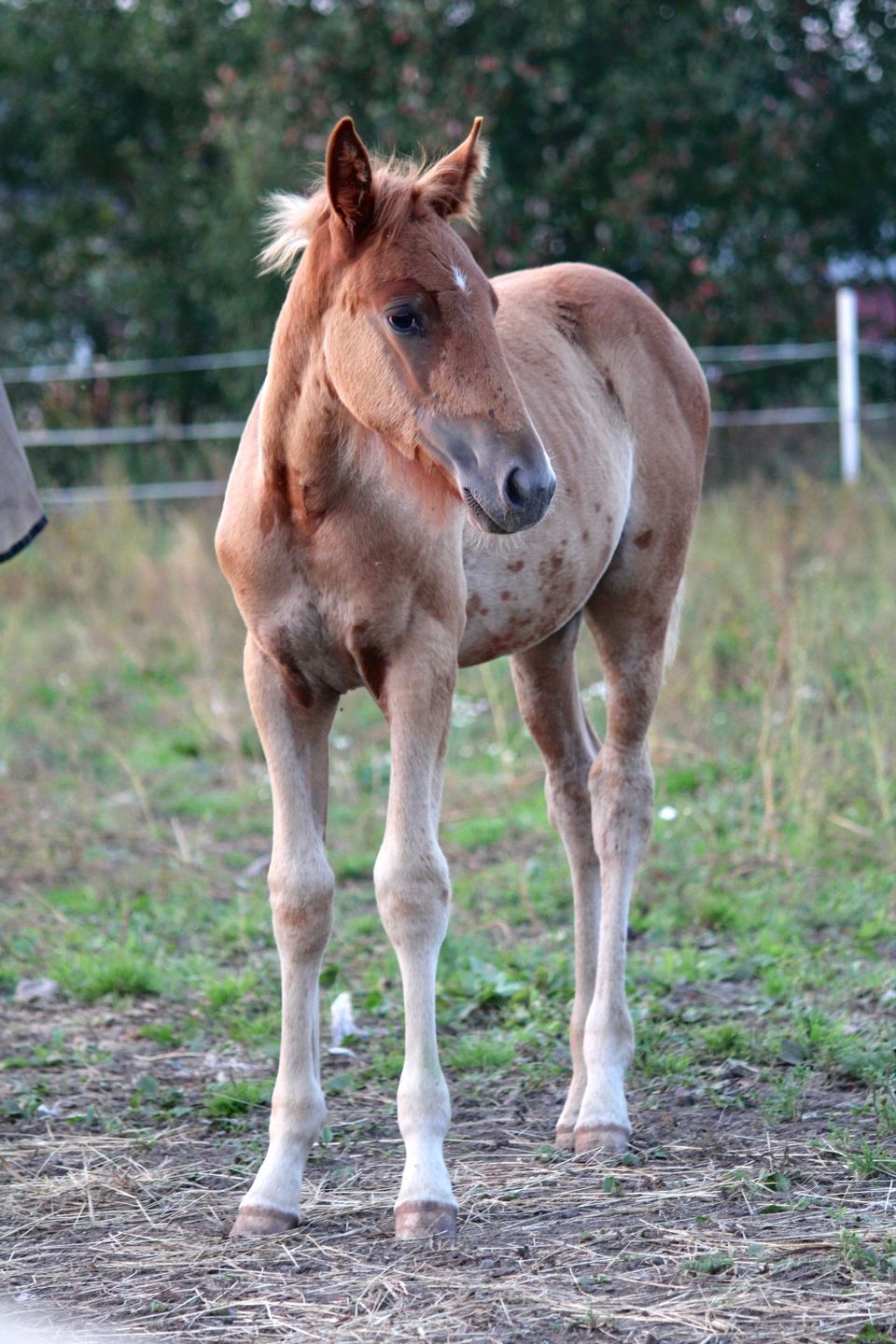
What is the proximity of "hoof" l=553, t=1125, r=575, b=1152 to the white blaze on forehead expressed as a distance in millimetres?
2029

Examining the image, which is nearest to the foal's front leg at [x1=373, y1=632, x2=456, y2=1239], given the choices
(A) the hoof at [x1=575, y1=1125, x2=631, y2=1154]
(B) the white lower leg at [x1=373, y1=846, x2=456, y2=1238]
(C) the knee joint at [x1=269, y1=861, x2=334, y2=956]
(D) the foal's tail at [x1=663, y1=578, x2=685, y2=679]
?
(B) the white lower leg at [x1=373, y1=846, x2=456, y2=1238]

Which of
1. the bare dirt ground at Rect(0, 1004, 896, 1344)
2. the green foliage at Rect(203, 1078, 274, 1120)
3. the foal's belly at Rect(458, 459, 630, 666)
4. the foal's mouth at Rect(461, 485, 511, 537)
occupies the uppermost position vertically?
the foal's belly at Rect(458, 459, 630, 666)

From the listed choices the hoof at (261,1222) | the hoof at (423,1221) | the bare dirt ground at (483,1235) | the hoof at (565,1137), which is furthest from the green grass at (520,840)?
the hoof at (423,1221)

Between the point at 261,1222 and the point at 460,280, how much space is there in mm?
1956

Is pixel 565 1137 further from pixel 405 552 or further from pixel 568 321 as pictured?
pixel 568 321

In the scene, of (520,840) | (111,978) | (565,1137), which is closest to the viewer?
(565,1137)

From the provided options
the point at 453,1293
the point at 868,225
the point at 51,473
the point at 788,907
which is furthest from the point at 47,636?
the point at 868,225

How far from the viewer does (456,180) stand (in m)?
2.98

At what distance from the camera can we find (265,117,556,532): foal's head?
2.74 m

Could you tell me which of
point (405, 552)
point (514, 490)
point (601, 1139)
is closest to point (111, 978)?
point (601, 1139)

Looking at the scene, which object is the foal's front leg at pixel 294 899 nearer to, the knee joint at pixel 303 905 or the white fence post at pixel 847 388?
the knee joint at pixel 303 905

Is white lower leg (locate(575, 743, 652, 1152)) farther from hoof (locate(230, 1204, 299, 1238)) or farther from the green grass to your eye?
hoof (locate(230, 1204, 299, 1238))

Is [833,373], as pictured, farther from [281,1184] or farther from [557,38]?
[281,1184]

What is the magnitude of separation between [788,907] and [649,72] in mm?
8968
